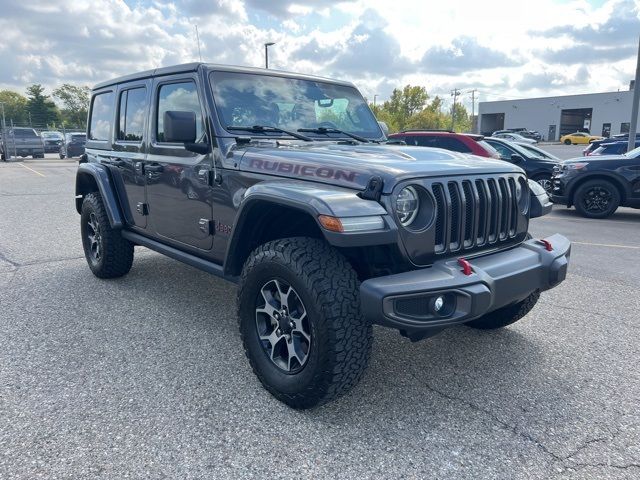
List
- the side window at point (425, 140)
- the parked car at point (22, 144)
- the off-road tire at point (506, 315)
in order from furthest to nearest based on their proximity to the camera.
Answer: the parked car at point (22, 144)
the side window at point (425, 140)
the off-road tire at point (506, 315)

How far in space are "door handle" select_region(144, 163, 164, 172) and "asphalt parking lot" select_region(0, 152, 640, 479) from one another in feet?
3.91

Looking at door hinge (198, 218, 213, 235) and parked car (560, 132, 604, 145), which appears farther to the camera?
parked car (560, 132, 604, 145)

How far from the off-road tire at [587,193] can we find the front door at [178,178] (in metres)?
8.33

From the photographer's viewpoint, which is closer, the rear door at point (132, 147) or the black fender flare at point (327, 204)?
the black fender flare at point (327, 204)

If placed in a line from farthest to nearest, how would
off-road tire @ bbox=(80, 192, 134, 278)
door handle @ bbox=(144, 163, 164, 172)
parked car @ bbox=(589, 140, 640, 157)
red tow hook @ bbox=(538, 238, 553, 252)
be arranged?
parked car @ bbox=(589, 140, 640, 157), off-road tire @ bbox=(80, 192, 134, 278), door handle @ bbox=(144, 163, 164, 172), red tow hook @ bbox=(538, 238, 553, 252)

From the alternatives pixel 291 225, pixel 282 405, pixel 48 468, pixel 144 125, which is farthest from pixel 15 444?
pixel 144 125

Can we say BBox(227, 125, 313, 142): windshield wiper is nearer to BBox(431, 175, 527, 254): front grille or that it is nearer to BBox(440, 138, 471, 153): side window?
BBox(431, 175, 527, 254): front grille

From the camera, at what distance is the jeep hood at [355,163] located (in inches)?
106

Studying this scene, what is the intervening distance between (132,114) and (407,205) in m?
3.06

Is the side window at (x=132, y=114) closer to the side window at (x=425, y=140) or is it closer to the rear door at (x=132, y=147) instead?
the rear door at (x=132, y=147)

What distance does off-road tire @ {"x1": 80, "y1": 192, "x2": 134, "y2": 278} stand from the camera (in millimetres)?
4922

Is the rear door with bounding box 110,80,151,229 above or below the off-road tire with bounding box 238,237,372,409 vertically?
above

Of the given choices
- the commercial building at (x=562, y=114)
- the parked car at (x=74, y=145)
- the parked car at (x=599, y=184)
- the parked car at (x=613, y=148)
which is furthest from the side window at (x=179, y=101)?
the commercial building at (x=562, y=114)

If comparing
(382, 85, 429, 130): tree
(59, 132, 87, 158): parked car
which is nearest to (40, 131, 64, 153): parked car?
(59, 132, 87, 158): parked car
